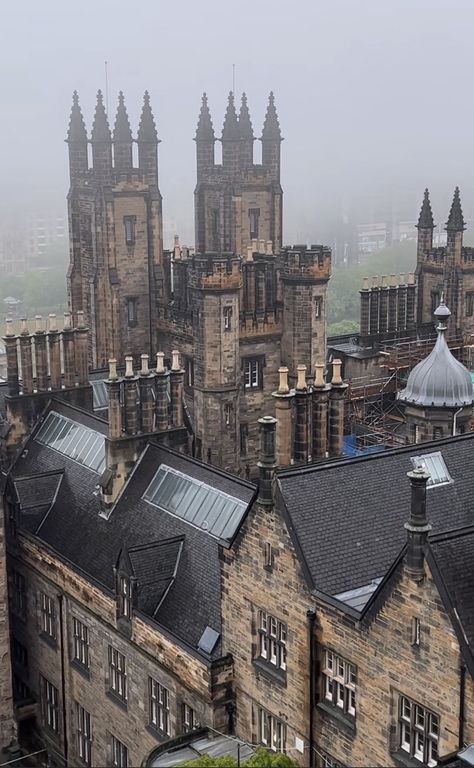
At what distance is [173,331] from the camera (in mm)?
70188

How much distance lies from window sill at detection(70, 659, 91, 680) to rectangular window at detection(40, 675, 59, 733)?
9.46 feet

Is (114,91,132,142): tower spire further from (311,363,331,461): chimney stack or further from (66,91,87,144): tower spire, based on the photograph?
(311,363,331,461): chimney stack

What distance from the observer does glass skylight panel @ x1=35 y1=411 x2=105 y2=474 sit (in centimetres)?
5047

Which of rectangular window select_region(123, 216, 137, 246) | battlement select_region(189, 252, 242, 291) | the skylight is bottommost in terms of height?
the skylight

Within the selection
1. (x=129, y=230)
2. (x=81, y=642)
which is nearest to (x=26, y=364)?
(x=81, y=642)

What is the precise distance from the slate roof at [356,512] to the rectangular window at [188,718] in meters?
8.74

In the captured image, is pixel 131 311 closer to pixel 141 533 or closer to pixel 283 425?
pixel 141 533

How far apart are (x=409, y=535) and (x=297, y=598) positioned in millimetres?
5940

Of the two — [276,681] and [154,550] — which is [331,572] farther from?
[154,550]

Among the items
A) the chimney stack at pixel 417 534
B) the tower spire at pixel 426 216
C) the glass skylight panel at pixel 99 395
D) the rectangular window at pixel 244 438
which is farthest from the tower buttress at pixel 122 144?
the chimney stack at pixel 417 534

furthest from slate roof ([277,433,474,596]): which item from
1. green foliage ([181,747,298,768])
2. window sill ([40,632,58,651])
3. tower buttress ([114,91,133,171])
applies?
tower buttress ([114,91,133,171])

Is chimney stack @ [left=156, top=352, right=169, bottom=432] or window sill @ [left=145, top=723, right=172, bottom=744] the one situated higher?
chimney stack @ [left=156, top=352, right=169, bottom=432]

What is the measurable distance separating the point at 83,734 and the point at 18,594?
772 centimetres

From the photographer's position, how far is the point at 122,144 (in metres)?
73.6
